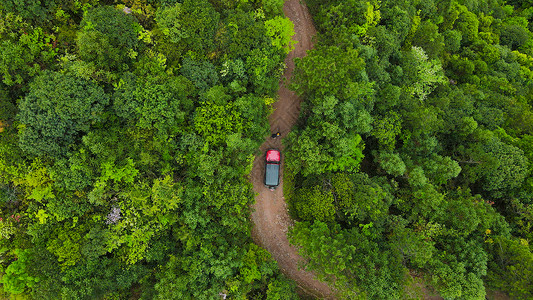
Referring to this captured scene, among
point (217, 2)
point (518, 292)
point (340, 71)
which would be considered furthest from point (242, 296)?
point (217, 2)

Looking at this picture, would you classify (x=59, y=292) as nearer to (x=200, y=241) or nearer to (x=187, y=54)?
(x=200, y=241)

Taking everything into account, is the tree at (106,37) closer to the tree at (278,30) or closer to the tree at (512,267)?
the tree at (278,30)

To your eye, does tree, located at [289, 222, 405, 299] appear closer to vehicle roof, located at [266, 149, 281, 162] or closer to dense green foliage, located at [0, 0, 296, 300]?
dense green foliage, located at [0, 0, 296, 300]

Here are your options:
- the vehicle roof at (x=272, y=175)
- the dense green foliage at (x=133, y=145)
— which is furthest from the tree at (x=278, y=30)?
the vehicle roof at (x=272, y=175)

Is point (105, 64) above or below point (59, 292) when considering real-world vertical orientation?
above

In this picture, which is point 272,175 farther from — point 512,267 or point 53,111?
point 512,267

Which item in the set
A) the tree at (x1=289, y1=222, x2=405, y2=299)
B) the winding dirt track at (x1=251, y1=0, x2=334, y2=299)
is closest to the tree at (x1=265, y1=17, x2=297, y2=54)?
the winding dirt track at (x1=251, y1=0, x2=334, y2=299)
